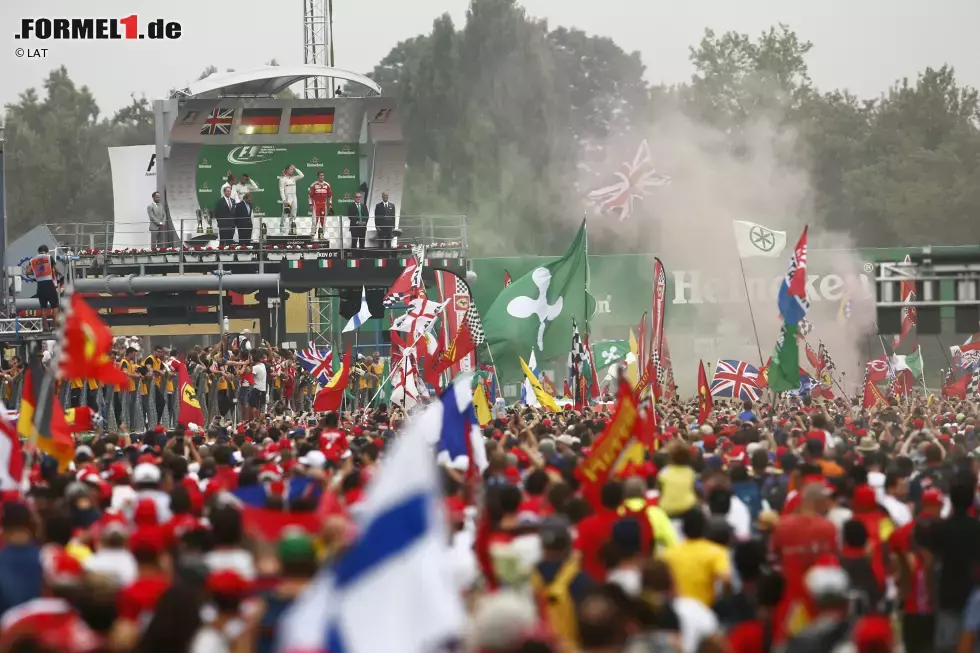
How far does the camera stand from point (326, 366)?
30688 mm

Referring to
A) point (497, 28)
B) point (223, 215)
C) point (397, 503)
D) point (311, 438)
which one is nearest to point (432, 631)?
point (397, 503)

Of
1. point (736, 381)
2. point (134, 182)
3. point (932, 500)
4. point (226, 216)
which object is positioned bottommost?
point (736, 381)

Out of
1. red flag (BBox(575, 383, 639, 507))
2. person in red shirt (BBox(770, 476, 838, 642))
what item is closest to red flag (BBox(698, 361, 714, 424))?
red flag (BBox(575, 383, 639, 507))

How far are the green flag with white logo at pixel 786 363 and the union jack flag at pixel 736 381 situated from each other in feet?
29.7

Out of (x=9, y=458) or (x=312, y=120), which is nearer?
(x=9, y=458)

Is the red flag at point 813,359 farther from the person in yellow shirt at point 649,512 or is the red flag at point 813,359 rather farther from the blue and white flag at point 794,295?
the person in yellow shirt at point 649,512

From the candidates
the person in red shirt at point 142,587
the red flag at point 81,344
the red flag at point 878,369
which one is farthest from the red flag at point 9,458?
the red flag at point 878,369

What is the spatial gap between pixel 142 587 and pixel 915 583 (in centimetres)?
456

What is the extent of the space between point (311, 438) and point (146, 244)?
32703mm

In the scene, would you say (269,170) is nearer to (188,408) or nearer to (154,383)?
(154,383)

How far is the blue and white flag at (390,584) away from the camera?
5.80 meters

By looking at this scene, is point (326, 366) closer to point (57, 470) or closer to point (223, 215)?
point (223, 215)

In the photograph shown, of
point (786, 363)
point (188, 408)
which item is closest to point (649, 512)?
point (786, 363)

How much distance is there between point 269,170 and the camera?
146ft
